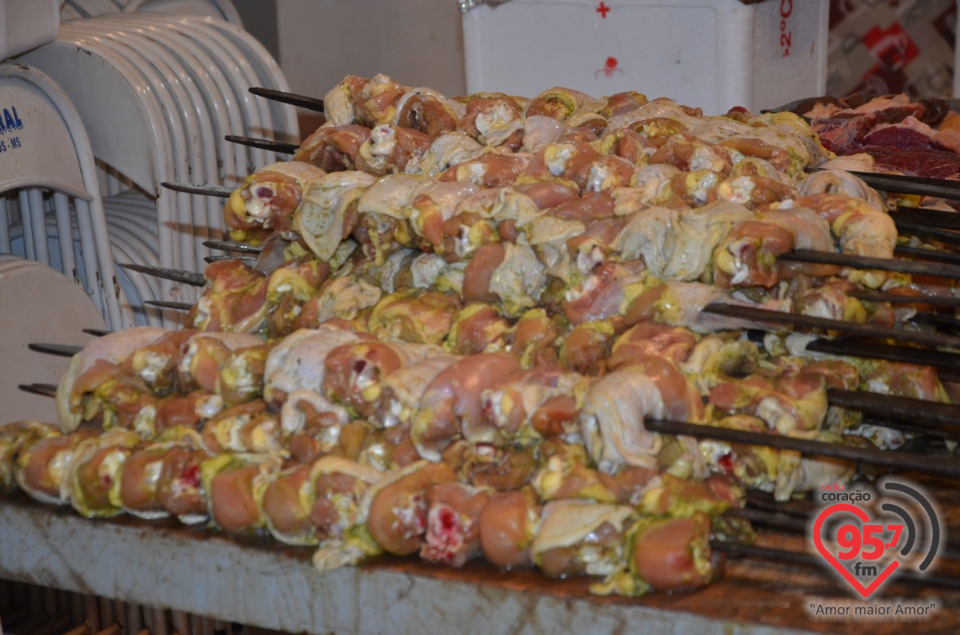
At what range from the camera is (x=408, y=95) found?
273 cm

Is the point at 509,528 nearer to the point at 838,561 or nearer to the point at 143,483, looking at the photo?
the point at 838,561

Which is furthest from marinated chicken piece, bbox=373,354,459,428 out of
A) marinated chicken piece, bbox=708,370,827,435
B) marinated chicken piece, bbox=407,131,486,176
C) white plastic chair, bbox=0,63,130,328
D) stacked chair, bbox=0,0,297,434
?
Answer: white plastic chair, bbox=0,63,130,328

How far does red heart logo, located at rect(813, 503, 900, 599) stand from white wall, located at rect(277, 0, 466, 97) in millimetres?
5982

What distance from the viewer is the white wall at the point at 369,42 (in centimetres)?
725

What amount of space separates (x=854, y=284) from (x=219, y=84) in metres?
3.14

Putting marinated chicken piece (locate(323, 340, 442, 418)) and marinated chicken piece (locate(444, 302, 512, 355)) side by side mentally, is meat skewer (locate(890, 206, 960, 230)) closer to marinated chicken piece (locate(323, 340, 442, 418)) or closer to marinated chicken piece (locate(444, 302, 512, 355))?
marinated chicken piece (locate(444, 302, 512, 355))

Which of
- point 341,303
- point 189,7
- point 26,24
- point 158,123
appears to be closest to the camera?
point 341,303

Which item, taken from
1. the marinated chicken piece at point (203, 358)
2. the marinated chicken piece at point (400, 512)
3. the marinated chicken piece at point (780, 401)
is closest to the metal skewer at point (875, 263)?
the marinated chicken piece at point (780, 401)

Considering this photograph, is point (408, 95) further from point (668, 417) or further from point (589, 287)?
point (668, 417)

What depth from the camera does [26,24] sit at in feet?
12.8

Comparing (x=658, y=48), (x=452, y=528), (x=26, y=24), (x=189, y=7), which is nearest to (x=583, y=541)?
(x=452, y=528)

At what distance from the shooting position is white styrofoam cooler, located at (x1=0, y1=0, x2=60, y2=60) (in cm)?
379

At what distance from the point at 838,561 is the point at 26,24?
3384 millimetres

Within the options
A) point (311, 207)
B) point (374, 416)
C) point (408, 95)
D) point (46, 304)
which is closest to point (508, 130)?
point (408, 95)
